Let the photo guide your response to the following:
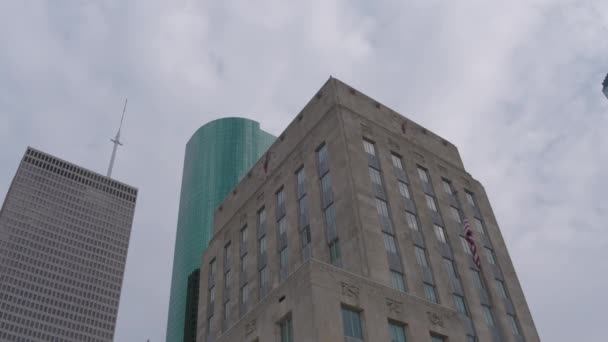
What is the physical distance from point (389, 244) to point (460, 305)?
33.6 ft

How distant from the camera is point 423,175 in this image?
223ft

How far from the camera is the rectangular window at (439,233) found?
61.5 metres

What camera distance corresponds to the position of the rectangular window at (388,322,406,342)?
44.4 meters

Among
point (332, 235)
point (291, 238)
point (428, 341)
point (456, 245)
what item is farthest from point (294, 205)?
point (428, 341)

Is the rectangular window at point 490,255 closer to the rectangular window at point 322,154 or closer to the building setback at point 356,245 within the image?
the building setback at point 356,245

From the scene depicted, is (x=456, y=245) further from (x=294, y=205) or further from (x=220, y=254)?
(x=220, y=254)

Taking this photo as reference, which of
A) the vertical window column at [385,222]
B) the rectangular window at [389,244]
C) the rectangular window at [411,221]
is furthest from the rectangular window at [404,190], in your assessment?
the rectangular window at [389,244]

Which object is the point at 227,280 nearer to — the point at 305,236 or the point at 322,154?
the point at 305,236

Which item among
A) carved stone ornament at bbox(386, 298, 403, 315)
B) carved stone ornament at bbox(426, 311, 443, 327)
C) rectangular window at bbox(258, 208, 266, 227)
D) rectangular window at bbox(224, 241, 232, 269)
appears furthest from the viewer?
rectangular window at bbox(224, 241, 232, 269)

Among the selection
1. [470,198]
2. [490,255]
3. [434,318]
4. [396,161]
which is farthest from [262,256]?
[470,198]

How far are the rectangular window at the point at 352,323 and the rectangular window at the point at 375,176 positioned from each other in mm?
18763

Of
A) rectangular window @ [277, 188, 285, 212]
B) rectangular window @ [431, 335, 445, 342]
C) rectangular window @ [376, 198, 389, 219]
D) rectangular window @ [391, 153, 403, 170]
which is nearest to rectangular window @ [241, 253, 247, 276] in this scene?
rectangular window @ [277, 188, 285, 212]

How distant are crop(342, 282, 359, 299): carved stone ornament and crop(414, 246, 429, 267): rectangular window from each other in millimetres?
13649

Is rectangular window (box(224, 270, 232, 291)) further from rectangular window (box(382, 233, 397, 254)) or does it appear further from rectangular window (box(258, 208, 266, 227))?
rectangular window (box(382, 233, 397, 254))
